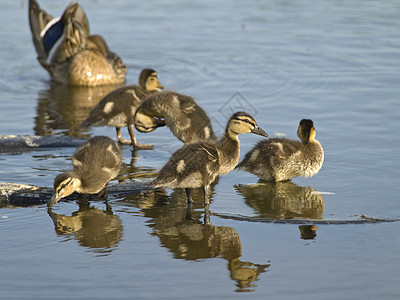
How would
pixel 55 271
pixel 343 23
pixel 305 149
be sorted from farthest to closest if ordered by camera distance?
pixel 343 23 → pixel 305 149 → pixel 55 271

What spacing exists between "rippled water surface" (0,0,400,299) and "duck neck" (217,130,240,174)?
30 cm

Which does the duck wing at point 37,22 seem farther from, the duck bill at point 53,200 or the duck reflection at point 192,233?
the duck bill at point 53,200

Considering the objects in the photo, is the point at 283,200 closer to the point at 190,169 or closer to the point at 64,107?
the point at 190,169

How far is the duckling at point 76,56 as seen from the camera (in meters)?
10.9

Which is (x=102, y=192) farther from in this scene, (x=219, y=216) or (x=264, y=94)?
(x=264, y=94)

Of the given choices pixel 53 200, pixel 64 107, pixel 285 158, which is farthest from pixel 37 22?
pixel 53 200

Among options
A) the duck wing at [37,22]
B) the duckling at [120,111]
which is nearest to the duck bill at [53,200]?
the duckling at [120,111]

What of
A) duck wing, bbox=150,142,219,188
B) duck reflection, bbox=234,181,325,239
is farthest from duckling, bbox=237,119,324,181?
duck wing, bbox=150,142,219,188

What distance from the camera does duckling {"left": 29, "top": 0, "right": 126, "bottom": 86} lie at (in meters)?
10.9

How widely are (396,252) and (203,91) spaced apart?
5.35m

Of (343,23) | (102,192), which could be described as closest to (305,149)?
(102,192)

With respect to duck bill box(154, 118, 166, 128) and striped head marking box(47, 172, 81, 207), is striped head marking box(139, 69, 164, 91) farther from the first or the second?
striped head marking box(47, 172, 81, 207)

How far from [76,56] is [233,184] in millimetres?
5316

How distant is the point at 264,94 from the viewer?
9.54 m
